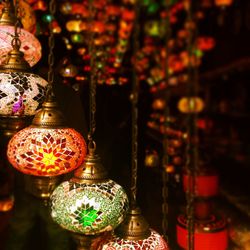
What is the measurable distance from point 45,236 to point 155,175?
2.78 m

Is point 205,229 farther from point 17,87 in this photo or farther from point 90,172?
point 17,87

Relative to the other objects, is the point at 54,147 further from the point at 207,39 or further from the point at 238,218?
the point at 207,39

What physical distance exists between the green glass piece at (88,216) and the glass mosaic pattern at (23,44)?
2.68ft

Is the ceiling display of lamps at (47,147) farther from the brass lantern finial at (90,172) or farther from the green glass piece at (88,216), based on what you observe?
the green glass piece at (88,216)

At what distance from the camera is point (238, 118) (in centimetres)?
622

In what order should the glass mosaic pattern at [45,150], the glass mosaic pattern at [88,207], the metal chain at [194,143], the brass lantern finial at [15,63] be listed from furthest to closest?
1. the brass lantern finial at [15,63]
2. the glass mosaic pattern at [45,150]
3. the glass mosaic pattern at [88,207]
4. the metal chain at [194,143]

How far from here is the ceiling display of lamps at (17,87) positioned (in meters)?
1.58

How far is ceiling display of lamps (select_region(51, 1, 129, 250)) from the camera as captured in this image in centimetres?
139

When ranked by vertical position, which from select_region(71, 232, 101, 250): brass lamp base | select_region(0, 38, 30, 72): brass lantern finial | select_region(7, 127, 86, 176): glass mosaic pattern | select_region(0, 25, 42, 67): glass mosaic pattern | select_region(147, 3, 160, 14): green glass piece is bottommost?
select_region(71, 232, 101, 250): brass lamp base

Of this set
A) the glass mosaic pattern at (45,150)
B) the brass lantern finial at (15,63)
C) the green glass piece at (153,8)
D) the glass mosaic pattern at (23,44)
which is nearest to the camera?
the glass mosaic pattern at (45,150)

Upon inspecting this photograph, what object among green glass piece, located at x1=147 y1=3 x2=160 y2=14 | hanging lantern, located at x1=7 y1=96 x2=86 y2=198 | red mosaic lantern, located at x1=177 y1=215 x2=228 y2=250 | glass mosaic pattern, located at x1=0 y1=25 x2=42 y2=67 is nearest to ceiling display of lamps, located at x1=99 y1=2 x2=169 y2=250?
hanging lantern, located at x1=7 y1=96 x2=86 y2=198

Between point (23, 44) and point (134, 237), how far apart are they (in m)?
1.02

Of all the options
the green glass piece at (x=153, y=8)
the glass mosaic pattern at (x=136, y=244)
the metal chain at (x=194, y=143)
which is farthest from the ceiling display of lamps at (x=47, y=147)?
the green glass piece at (x=153, y=8)

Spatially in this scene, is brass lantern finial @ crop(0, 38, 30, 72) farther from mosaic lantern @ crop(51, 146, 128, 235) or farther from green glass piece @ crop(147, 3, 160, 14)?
green glass piece @ crop(147, 3, 160, 14)
